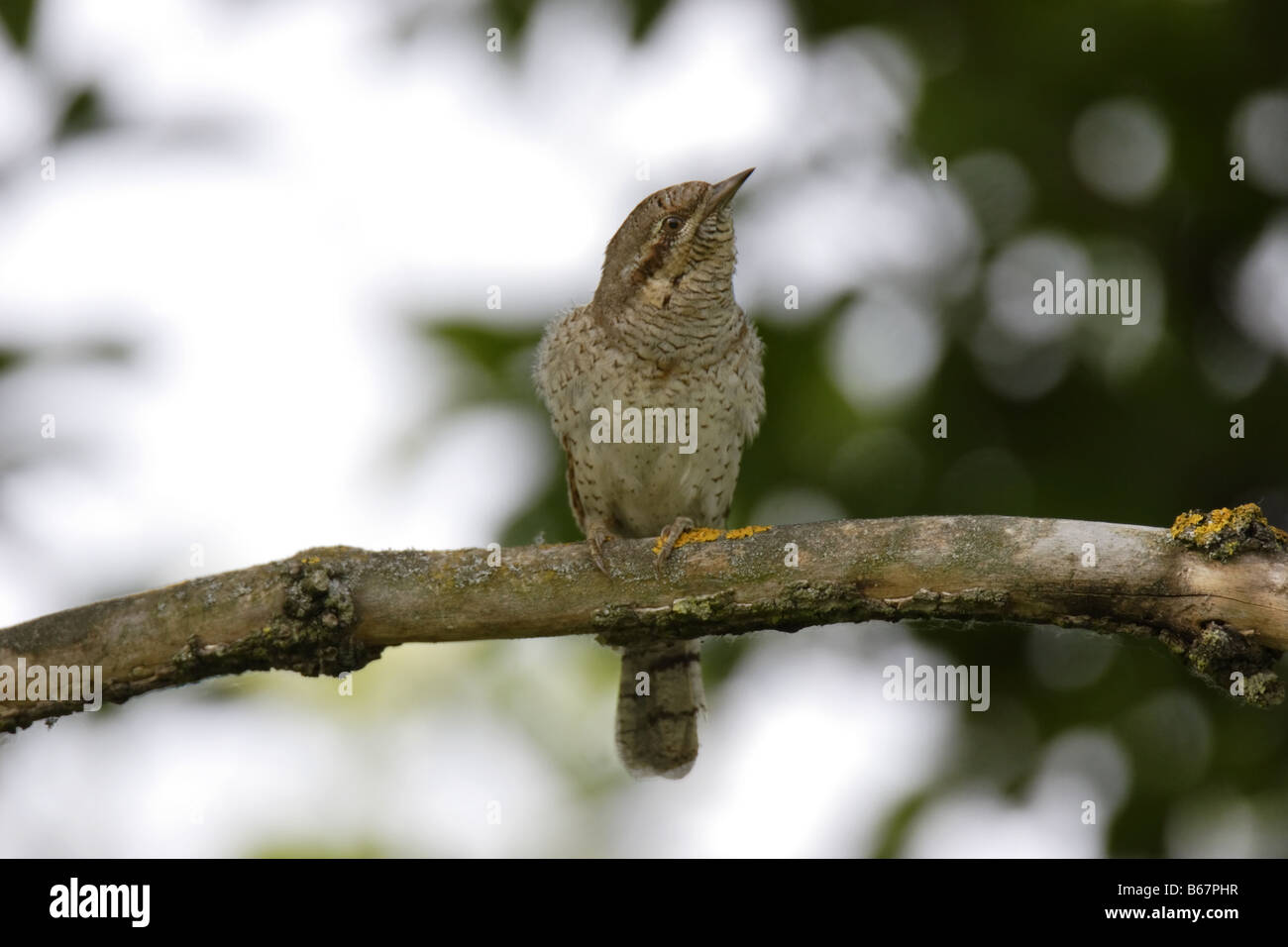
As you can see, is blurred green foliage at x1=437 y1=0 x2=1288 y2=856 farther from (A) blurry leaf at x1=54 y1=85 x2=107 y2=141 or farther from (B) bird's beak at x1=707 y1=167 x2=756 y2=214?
(A) blurry leaf at x1=54 y1=85 x2=107 y2=141

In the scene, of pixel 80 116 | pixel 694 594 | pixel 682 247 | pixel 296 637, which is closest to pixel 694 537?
pixel 694 594

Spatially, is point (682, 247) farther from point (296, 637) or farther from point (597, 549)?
point (296, 637)

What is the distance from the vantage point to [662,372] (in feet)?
18.6

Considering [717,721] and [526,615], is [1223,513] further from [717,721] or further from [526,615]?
[717,721]

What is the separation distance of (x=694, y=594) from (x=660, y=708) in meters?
2.35

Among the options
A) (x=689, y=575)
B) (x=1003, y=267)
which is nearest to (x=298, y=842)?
(x=689, y=575)

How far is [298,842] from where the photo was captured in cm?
630

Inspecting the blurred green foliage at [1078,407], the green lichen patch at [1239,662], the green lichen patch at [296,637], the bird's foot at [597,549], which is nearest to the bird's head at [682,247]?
the blurred green foliage at [1078,407]

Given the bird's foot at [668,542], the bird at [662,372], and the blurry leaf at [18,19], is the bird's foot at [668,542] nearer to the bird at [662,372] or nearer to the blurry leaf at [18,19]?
the bird at [662,372]

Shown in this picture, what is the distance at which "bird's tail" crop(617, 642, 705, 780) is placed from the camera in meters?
6.14

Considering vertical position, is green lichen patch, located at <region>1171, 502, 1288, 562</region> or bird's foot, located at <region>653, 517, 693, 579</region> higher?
bird's foot, located at <region>653, 517, 693, 579</region>

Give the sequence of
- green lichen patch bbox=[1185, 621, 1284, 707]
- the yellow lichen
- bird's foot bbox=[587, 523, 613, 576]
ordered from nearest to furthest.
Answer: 1. green lichen patch bbox=[1185, 621, 1284, 707]
2. bird's foot bbox=[587, 523, 613, 576]
3. the yellow lichen

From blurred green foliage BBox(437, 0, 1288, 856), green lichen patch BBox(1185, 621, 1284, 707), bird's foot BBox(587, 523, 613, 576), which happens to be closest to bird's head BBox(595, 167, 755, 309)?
blurred green foliage BBox(437, 0, 1288, 856)

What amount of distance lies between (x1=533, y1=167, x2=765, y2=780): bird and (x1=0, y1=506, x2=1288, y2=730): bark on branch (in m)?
1.49
